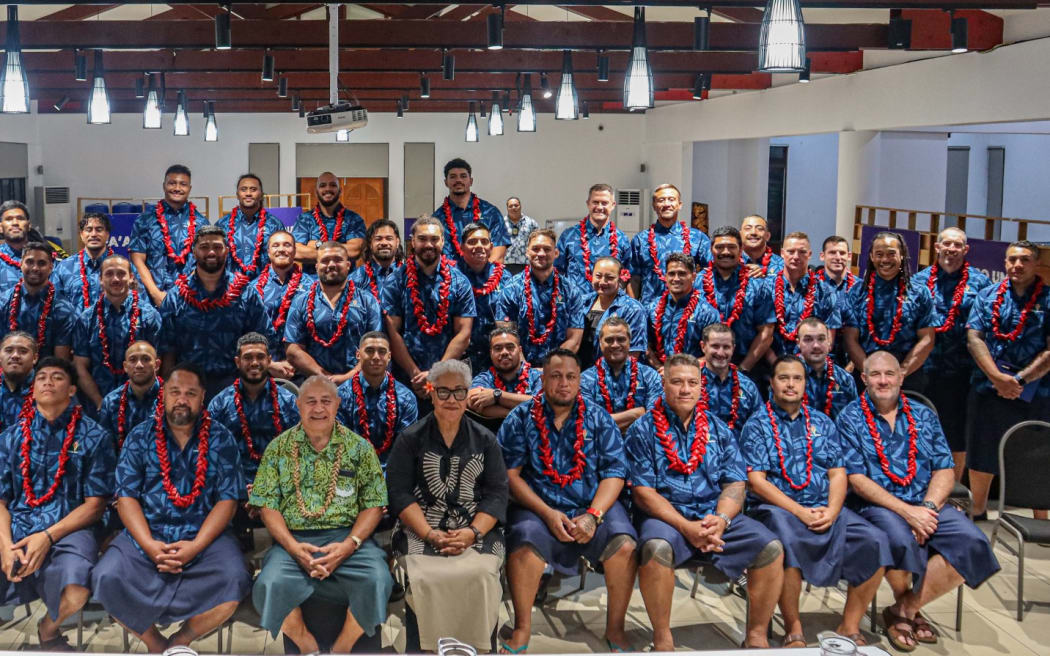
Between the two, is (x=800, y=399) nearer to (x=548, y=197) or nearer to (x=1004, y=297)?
(x=1004, y=297)

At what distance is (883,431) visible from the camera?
4.56 metres

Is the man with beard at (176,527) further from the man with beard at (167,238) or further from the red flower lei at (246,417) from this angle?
the man with beard at (167,238)

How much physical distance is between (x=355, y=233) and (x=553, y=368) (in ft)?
8.71

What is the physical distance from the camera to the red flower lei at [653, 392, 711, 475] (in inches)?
172

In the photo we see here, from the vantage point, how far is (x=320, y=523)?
4.06 m

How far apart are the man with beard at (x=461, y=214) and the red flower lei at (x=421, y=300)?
79 cm

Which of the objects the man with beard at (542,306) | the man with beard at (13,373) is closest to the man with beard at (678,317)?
the man with beard at (542,306)

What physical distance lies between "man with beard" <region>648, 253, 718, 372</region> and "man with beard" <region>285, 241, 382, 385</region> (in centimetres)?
151

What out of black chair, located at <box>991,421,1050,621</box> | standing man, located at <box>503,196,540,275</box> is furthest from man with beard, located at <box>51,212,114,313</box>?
standing man, located at <box>503,196,540,275</box>

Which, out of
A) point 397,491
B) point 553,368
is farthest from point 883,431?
point 397,491

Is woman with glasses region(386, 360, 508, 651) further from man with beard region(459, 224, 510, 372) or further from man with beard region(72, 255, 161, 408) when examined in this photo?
man with beard region(72, 255, 161, 408)

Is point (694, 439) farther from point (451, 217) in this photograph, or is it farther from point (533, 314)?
point (451, 217)

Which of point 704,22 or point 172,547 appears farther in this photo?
point 704,22

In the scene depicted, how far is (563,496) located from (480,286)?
5.47ft
